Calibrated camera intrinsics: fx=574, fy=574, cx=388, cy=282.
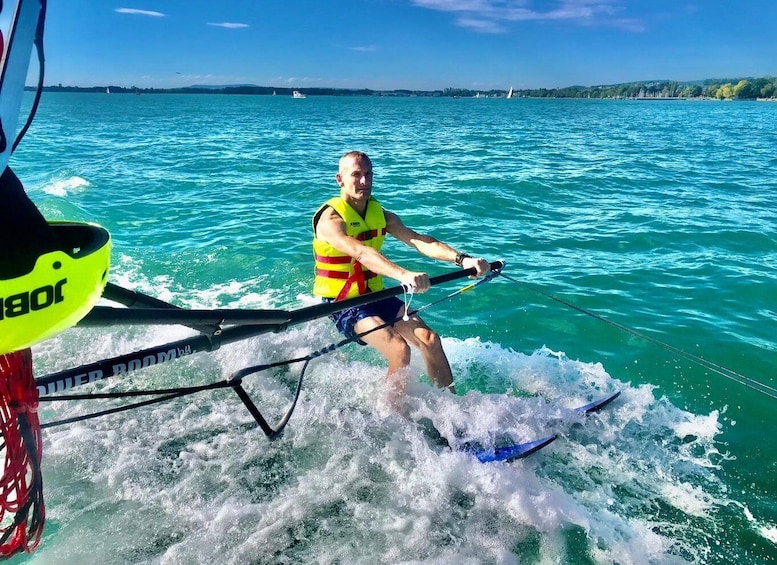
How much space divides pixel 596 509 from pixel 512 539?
0.78 m

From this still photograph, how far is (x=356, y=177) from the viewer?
5172 millimetres

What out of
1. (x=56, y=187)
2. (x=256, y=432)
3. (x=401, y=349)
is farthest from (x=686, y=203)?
(x=56, y=187)

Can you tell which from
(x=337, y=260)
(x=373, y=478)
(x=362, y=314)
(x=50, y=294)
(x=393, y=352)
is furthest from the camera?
(x=337, y=260)

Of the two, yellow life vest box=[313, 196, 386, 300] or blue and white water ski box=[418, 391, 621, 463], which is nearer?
blue and white water ski box=[418, 391, 621, 463]

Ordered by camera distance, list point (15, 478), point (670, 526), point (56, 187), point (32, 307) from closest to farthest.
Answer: point (32, 307), point (15, 478), point (670, 526), point (56, 187)

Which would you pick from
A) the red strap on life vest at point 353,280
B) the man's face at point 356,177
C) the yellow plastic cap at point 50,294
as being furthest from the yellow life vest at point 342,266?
the yellow plastic cap at point 50,294

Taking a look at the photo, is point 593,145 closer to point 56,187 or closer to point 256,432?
point 56,187

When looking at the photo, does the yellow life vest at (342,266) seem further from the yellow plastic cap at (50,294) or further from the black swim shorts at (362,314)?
the yellow plastic cap at (50,294)

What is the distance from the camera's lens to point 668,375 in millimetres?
6348

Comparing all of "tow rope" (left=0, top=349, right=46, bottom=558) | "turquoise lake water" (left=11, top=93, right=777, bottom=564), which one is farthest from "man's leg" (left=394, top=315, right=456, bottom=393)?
"tow rope" (left=0, top=349, right=46, bottom=558)

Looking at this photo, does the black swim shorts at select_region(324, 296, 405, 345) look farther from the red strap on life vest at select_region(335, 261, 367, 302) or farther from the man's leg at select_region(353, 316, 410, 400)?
the red strap on life vest at select_region(335, 261, 367, 302)

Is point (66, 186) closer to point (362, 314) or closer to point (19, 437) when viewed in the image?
point (362, 314)

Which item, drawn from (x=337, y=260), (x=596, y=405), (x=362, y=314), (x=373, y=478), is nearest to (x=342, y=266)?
(x=337, y=260)

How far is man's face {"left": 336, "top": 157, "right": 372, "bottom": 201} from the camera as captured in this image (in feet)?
16.9
